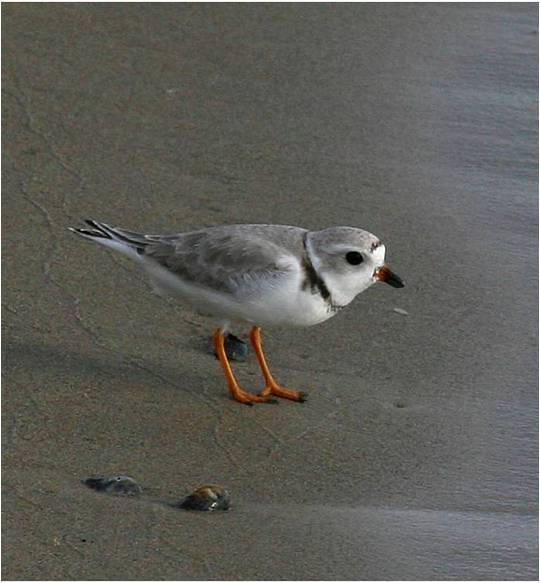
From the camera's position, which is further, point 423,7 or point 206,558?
point 423,7

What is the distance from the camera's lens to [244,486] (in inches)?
195

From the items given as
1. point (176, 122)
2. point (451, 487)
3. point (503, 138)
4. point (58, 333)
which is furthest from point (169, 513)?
point (503, 138)

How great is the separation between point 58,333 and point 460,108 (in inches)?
141

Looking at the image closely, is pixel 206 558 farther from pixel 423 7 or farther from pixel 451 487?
pixel 423 7

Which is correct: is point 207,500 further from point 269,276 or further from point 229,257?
point 229,257

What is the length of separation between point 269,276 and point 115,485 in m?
1.32

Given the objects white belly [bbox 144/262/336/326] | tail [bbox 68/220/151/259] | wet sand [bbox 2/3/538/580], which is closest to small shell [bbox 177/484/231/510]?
wet sand [bbox 2/3/538/580]

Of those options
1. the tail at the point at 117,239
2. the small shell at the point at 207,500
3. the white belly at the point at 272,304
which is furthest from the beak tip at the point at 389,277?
the small shell at the point at 207,500

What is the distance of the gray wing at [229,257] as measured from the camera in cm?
571

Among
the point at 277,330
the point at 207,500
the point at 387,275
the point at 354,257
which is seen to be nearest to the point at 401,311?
the point at 277,330

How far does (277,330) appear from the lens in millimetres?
6391

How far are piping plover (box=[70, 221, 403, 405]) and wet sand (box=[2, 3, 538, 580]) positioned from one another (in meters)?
0.24

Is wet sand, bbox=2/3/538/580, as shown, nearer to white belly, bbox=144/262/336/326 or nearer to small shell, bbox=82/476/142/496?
Answer: small shell, bbox=82/476/142/496

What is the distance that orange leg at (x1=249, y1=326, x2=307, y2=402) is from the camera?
5738mm
